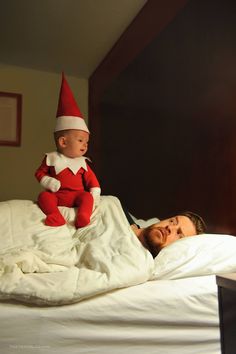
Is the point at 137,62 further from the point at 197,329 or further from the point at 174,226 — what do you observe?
the point at 197,329

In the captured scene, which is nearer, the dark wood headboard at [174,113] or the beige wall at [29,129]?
the dark wood headboard at [174,113]

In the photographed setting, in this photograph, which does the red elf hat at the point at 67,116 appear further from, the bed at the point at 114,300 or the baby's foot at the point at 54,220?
the bed at the point at 114,300

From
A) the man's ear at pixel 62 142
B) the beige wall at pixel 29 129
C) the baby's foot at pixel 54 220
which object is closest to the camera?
the baby's foot at pixel 54 220

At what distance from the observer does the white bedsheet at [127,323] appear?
0.70m

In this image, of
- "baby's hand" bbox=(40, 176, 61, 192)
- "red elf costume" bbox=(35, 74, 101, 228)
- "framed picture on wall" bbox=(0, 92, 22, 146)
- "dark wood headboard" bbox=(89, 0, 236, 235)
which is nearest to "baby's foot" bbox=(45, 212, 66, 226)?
"red elf costume" bbox=(35, 74, 101, 228)

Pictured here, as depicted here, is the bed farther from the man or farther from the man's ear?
the man's ear

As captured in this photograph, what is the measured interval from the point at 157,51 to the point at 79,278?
1.31 m

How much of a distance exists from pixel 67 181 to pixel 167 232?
457mm

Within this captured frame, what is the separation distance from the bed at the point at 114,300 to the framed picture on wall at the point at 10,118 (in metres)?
1.57

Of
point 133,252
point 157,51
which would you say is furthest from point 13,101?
point 133,252

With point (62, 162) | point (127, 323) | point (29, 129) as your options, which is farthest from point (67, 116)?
point (29, 129)

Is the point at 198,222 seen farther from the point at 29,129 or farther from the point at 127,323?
the point at 29,129

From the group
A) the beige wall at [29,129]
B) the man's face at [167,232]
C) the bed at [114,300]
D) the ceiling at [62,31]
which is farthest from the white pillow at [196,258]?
the beige wall at [29,129]

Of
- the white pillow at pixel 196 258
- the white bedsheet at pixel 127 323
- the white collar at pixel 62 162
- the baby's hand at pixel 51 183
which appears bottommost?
the white bedsheet at pixel 127 323
